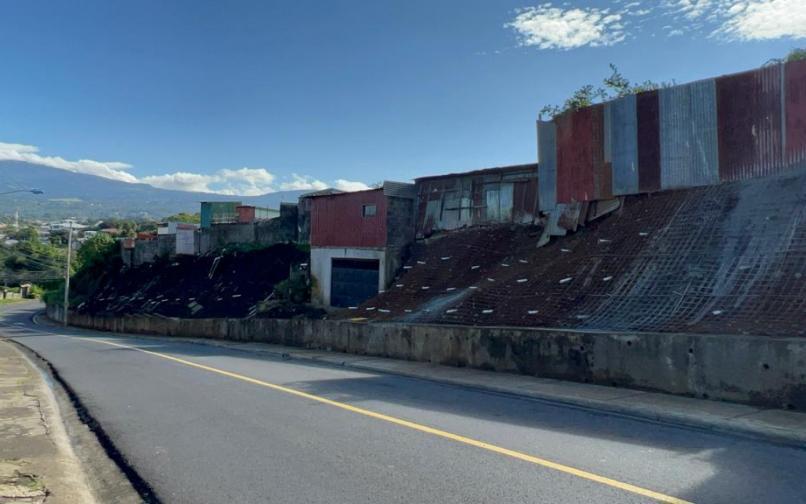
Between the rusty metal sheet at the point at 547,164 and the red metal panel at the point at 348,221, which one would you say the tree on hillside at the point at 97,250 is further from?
the rusty metal sheet at the point at 547,164

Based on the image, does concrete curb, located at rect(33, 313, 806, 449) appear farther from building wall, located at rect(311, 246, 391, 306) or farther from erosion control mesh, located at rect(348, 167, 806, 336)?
building wall, located at rect(311, 246, 391, 306)

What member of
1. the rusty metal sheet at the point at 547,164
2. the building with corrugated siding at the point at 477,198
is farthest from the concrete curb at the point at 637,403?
the building with corrugated siding at the point at 477,198

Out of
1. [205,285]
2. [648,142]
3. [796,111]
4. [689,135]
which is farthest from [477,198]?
[205,285]

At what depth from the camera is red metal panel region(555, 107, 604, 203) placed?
17688 mm

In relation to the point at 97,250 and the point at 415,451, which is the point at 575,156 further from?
the point at 97,250

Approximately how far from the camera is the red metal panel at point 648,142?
15875 millimetres

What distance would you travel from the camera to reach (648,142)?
16.1 m

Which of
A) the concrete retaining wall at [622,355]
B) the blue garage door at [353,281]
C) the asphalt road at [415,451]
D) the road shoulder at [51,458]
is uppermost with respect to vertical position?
the blue garage door at [353,281]

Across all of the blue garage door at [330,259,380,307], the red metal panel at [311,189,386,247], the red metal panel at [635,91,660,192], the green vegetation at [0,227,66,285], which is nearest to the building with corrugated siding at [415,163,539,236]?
the red metal panel at [311,189,386,247]

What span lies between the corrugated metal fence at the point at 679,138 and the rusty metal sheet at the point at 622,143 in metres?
0.03

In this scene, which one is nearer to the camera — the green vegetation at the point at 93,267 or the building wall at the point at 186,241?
the building wall at the point at 186,241

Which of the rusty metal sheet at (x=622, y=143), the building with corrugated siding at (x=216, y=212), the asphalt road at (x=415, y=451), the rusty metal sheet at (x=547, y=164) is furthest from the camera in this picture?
the building with corrugated siding at (x=216, y=212)

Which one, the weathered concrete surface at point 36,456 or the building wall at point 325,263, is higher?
the building wall at point 325,263

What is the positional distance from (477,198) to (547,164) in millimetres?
3709
